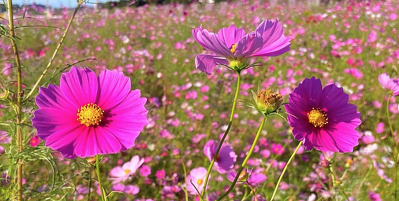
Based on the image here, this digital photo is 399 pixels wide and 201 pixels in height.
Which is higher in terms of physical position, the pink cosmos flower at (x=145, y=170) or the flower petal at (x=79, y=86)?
the flower petal at (x=79, y=86)

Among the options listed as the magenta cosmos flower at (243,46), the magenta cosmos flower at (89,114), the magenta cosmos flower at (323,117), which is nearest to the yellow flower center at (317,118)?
the magenta cosmos flower at (323,117)

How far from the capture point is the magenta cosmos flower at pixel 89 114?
37cm

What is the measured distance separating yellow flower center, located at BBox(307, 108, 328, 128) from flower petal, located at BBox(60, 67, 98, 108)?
289 millimetres

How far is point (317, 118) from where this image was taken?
453 mm

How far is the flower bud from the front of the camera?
399 millimetres

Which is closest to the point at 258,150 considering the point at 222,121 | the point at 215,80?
the point at 222,121

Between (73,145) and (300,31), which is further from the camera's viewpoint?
(300,31)

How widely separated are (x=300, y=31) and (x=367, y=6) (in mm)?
1725

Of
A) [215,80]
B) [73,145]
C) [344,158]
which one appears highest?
[73,145]

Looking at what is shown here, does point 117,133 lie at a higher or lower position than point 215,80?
higher

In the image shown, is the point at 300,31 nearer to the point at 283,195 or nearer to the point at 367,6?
the point at 367,6

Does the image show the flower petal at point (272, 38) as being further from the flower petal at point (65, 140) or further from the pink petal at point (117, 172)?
the pink petal at point (117, 172)

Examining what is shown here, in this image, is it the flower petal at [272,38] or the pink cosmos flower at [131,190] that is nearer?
the flower petal at [272,38]

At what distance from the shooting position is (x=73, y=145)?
0.37 metres
